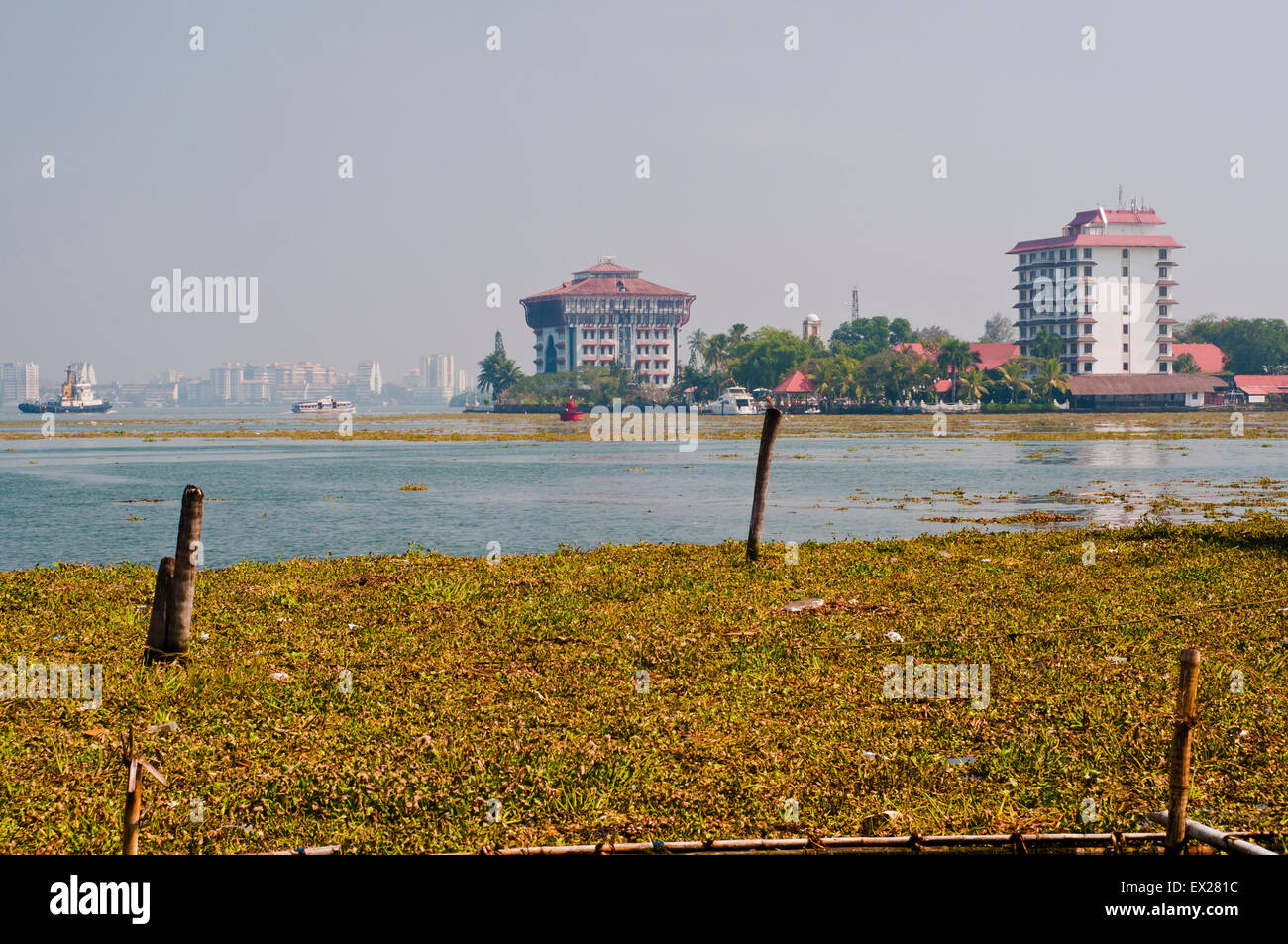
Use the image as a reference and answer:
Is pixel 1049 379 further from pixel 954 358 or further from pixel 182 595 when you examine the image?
pixel 182 595

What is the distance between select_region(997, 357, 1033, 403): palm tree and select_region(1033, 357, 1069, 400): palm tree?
1.86 m

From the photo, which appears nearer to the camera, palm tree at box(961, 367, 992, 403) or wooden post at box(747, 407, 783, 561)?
wooden post at box(747, 407, 783, 561)

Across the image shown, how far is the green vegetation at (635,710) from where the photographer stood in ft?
27.7

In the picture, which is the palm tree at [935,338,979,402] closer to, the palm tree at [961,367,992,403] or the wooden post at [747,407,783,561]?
the palm tree at [961,367,992,403]

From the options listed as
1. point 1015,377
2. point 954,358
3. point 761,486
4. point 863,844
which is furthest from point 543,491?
point 1015,377

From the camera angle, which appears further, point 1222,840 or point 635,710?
point 635,710

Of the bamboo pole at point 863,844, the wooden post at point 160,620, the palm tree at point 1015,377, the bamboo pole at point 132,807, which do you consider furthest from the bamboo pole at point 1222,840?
the palm tree at point 1015,377

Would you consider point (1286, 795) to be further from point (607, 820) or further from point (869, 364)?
point (869, 364)

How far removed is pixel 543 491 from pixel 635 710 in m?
42.9

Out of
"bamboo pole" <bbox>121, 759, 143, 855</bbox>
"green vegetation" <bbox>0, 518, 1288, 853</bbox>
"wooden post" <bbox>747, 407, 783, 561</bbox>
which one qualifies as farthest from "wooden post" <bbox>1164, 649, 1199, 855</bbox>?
"wooden post" <bbox>747, 407, 783, 561</bbox>

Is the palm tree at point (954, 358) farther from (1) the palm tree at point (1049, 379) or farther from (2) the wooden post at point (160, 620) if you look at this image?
(2) the wooden post at point (160, 620)

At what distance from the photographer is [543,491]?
53.9 m

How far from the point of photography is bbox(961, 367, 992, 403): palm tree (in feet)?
610
